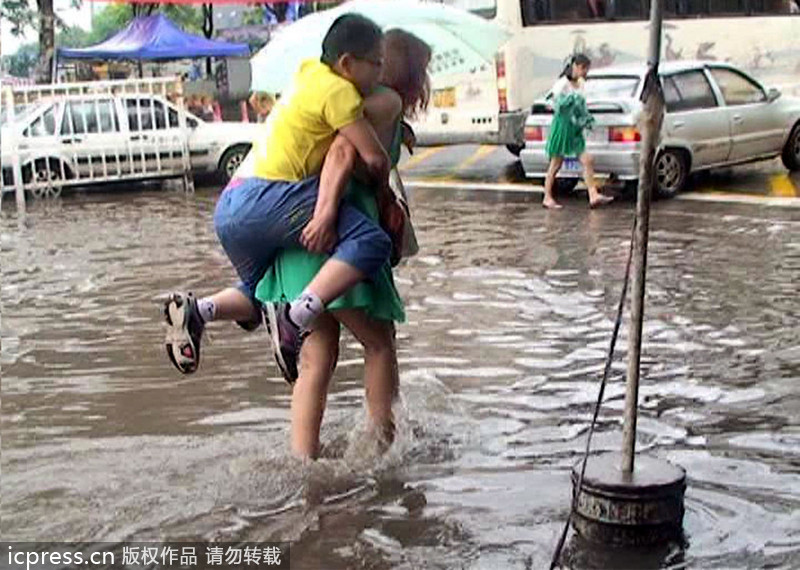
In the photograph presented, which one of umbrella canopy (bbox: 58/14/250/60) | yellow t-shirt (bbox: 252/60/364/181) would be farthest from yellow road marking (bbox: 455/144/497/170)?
yellow t-shirt (bbox: 252/60/364/181)

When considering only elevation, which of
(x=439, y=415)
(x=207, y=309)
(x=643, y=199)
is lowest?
(x=439, y=415)

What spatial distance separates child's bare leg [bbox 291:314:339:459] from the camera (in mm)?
4637

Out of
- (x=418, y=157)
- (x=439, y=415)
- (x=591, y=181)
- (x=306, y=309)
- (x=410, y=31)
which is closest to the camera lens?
(x=306, y=309)

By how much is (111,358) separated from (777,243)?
6.03 m

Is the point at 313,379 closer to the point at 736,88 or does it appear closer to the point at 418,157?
the point at 736,88

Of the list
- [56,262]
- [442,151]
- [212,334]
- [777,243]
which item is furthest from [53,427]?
[442,151]

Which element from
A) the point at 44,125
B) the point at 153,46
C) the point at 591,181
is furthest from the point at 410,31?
the point at 153,46

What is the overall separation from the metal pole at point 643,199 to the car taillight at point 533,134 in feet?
35.1

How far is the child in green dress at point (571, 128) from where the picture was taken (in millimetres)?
13234

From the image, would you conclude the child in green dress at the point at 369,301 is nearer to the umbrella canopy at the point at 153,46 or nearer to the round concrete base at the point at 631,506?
the round concrete base at the point at 631,506

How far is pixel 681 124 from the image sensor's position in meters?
13.9

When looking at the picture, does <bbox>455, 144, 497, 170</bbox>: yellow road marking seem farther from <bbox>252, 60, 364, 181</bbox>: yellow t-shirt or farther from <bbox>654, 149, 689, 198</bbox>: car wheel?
<bbox>252, 60, 364, 181</bbox>: yellow t-shirt

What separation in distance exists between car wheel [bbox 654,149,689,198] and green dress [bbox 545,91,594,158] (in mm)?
1001

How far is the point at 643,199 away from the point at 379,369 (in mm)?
1422
